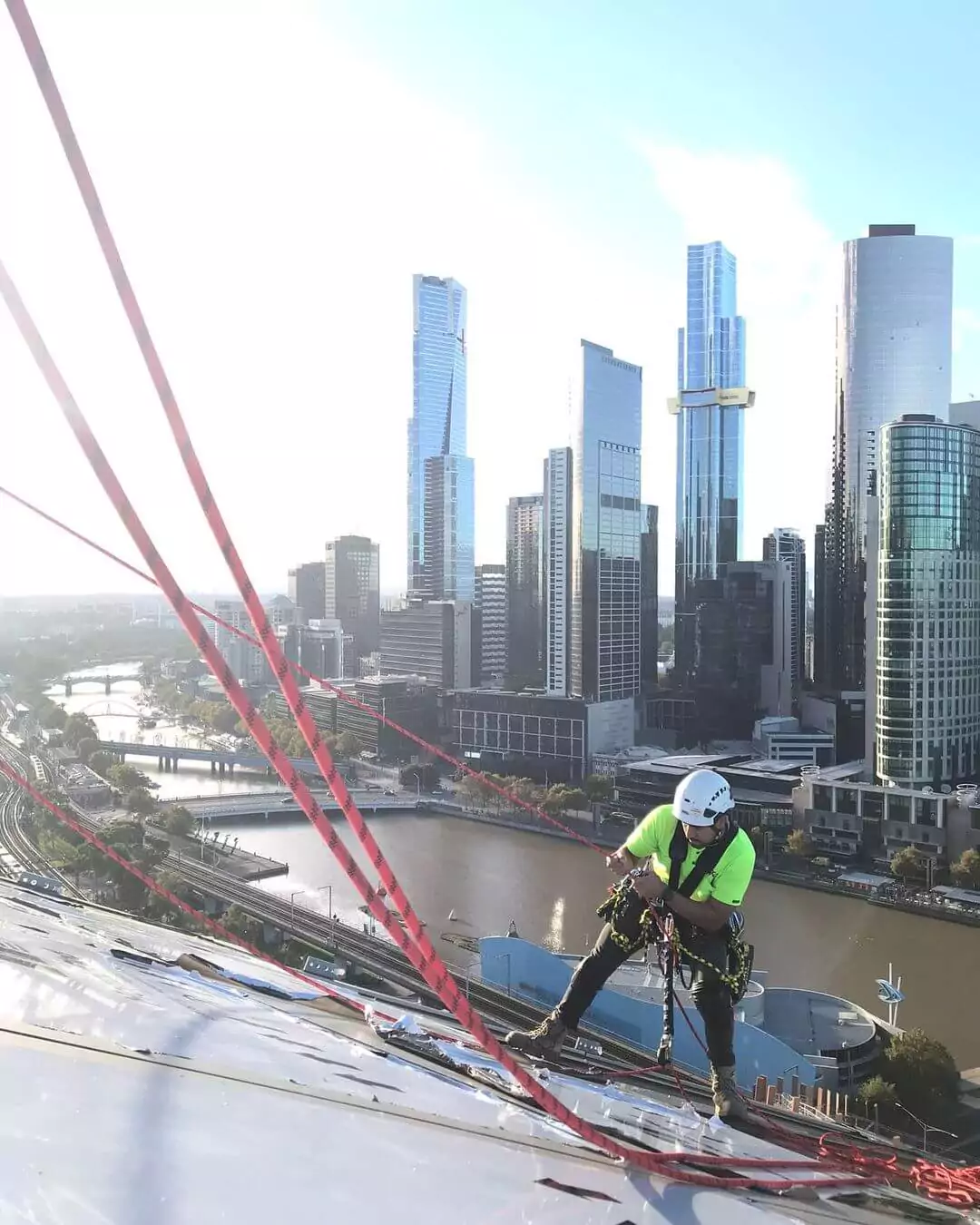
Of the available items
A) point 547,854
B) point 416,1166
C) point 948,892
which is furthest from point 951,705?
point 416,1166

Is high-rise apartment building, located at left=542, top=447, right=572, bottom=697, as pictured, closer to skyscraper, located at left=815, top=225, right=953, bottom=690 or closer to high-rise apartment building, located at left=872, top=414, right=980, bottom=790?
skyscraper, located at left=815, top=225, right=953, bottom=690

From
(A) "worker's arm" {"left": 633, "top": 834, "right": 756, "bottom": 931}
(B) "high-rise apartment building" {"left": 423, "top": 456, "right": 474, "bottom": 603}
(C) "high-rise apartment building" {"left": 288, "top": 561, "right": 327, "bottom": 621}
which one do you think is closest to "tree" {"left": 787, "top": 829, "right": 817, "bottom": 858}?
(A) "worker's arm" {"left": 633, "top": 834, "right": 756, "bottom": 931}

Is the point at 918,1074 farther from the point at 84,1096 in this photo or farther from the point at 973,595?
the point at 973,595

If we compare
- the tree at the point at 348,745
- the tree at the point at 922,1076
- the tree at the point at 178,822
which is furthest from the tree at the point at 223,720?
the tree at the point at 922,1076

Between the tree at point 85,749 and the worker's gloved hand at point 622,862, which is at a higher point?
the worker's gloved hand at point 622,862

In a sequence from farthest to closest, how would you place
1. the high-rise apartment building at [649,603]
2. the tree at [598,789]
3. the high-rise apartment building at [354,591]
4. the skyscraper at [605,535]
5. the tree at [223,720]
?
the high-rise apartment building at [354,591] → the high-rise apartment building at [649,603] → the tree at [223,720] → the skyscraper at [605,535] → the tree at [598,789]

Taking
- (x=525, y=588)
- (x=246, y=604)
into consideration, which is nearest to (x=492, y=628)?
(x=525, y=588)

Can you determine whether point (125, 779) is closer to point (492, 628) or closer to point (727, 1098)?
point (492, 628)

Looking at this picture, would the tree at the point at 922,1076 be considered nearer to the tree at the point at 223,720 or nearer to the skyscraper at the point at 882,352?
the skyscraper at the point at 882,352
